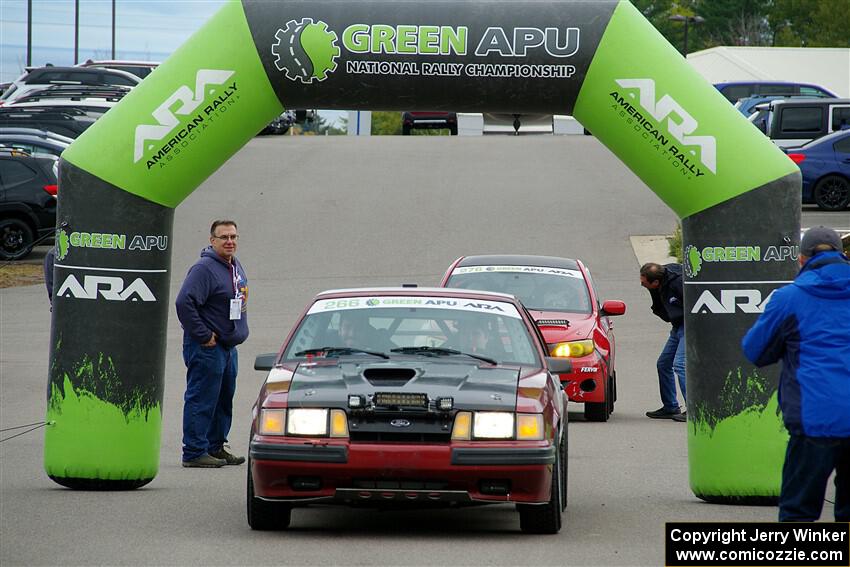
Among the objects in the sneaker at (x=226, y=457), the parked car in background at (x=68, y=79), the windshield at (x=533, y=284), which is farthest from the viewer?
the parked car in background at (x=68, y=79)

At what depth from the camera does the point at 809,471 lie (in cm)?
674

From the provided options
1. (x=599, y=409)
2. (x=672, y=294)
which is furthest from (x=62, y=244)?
(x=672, y=294)

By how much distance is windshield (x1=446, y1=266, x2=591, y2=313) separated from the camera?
1484 cm

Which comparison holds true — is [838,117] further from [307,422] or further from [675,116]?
[307,422]

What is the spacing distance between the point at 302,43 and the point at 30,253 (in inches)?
753

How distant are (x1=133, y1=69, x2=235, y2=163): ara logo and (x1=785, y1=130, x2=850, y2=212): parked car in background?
22.2 metres

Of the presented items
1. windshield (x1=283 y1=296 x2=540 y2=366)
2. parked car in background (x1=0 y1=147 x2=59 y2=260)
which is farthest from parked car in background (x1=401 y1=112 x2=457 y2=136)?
windshield (x1=283 y1=296 x2=540 y2=366)

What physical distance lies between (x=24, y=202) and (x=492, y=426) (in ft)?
63.4

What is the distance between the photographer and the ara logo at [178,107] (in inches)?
385

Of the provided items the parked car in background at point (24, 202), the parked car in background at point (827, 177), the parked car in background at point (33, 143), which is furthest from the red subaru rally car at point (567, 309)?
the parked car in background at point (827, 177)

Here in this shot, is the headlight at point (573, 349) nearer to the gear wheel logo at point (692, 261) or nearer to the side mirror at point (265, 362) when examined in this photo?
the gear wheel logo at point (692, 261)

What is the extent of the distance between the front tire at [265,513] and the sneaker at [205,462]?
2701 millimetres

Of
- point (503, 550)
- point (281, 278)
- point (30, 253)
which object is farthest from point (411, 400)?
point (30, 253)

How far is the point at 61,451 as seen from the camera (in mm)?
10078
